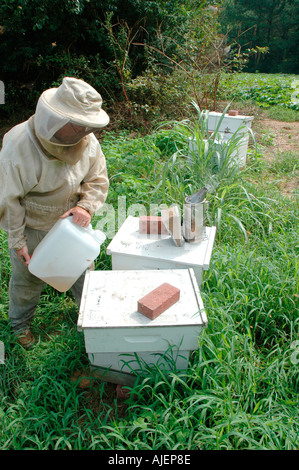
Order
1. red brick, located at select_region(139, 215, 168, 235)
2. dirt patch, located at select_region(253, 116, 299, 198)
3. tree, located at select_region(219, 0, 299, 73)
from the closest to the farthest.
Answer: red brick, located at select_region(139, 215, 168, 235)
dirt patch, located at select_region(253, 116, 299, 198)
tree, located at select_region(219, 0, 299, 73)

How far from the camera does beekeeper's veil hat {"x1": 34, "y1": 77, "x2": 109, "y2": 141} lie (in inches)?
80.0

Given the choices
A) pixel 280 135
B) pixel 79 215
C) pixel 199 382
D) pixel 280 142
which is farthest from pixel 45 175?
pixel 280 135

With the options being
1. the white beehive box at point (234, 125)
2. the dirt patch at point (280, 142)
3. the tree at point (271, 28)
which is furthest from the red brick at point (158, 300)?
the tree at point (271, 28)

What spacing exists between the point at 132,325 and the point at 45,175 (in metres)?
1.06

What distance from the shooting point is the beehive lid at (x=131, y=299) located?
6.60 feet

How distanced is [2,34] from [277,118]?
20.0 ft

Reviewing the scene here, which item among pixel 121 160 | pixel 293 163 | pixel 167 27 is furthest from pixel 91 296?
pixel 167 27

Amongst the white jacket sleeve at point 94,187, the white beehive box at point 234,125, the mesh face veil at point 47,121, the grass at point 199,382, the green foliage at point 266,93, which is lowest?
the green foliage at point 266,93

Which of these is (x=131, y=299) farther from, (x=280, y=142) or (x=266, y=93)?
(x=266, y=93)

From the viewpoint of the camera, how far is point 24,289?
2621 mm

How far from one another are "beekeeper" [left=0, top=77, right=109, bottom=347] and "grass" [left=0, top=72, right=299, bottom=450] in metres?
0.36

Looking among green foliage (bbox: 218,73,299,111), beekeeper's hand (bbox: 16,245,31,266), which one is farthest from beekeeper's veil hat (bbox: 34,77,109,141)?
green foliage (bbox: 218,73,299,111)

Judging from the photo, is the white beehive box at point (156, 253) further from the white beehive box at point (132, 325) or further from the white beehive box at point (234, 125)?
the white beehive box at point (234, 125)

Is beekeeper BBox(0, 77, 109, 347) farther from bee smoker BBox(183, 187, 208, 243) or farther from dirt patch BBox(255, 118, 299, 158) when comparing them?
dirt patch BBox(255, 118, 299, 158)
